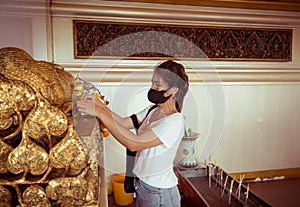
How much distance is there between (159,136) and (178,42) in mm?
1157

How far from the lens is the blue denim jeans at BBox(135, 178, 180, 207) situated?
Answer: 1032 mm

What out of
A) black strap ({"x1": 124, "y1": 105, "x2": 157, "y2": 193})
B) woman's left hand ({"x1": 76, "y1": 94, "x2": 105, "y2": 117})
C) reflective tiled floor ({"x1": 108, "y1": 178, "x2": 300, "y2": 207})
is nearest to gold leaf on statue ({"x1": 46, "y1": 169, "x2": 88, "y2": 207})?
woman's left hand ({"x1": 76, "y1": 94, "x2": 105, "y2": 117})

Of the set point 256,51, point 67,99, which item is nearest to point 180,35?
point 256,51

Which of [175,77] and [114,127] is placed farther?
[175,77]

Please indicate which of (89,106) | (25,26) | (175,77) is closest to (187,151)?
(175,77)

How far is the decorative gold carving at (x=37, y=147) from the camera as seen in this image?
14.0 inches

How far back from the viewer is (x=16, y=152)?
355 millimetres

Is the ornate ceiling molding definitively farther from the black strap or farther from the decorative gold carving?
the decorative gold carving

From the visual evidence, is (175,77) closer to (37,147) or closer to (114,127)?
(114,127)

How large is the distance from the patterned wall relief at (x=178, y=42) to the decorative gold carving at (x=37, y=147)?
53.7 inches

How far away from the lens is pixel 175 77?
822 mm

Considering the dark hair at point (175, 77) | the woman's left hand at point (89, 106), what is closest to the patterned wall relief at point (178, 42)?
the dark hair at point (175, 77)

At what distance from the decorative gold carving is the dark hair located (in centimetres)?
42

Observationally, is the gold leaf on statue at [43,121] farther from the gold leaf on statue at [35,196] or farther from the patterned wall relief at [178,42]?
the patterned wall relief at [178,42]
